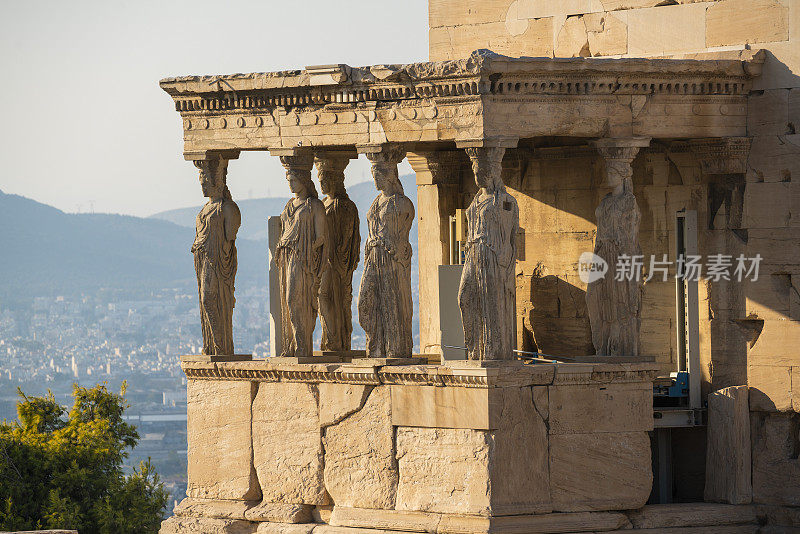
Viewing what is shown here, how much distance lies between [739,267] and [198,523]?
6.08m

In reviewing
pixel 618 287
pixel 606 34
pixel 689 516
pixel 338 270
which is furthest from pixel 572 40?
pixel 689 516

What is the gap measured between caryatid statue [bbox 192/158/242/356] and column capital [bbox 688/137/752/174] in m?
4.84

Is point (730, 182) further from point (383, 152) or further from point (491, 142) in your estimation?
Result: point (383, 152)

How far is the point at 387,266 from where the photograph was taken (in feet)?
58.7

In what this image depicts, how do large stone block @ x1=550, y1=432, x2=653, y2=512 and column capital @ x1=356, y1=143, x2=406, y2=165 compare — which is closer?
large stone block @ x1=550, y1=432, x2=653, y2=512

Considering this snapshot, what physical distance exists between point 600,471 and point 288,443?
3196mm

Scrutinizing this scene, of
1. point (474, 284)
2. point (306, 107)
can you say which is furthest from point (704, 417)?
point (306, 107)

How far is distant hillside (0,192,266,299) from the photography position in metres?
118

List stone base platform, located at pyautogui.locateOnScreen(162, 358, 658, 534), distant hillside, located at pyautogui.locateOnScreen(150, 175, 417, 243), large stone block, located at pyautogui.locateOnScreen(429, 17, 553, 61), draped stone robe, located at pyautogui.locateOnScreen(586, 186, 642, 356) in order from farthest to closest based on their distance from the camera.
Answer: distant hillside, located at pyautogui.locateOnScreen(150, 175, 417, 243) < large stone block, located at pyautogui.locateOnScreen(429, 17, 553, 61) < draped stone robe, located at pyautogui.locateOnScreen(586, 186, 642, 356) < stone base platform, located at pyautogui.locateOnScreen(162, 358, 658, 534)

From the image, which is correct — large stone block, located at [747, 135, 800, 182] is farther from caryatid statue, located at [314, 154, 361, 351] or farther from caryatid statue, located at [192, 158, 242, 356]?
caryatid statue, located at [192, 158, 242, 356]

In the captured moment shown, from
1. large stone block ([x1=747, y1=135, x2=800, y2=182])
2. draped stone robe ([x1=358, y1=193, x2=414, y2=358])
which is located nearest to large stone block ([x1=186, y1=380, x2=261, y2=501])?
draped stone robe ([x1=358, y1=193, x2=414, y2=358])

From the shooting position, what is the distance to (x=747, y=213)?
18625 millimetres

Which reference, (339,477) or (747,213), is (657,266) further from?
(339,477)

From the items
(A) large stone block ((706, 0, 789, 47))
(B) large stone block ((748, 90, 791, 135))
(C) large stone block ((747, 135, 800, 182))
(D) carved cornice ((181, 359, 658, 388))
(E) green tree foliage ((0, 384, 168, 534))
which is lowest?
(E) green tree foliage ((0, 384, 168, 534))
